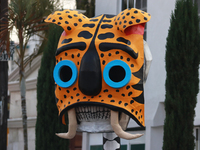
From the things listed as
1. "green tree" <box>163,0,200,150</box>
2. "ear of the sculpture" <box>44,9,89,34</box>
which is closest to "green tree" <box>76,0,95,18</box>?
"green tree" <box>163,0,200,150</box>

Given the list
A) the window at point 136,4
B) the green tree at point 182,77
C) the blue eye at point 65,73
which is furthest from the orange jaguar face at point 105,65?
the window at point 136,4

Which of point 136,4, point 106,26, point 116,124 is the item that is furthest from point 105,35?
point 136,4

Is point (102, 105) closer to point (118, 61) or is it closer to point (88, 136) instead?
point (118, 61)

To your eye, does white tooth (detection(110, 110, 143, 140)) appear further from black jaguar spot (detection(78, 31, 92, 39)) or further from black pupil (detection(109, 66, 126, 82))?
black jaguar spot (detection(78, 31, 92, 39))

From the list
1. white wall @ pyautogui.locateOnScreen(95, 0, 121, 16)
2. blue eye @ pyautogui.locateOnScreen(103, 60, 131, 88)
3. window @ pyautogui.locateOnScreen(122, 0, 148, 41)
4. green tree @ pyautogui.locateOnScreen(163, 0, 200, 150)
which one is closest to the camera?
blue eye @ pyautogui.locateOnScreen(103, 60, 131, 88)

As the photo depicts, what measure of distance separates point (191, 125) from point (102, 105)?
3839mm

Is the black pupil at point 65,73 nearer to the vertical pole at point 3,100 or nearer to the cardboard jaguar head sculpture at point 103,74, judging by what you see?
the cardboard jaguar head sculpture at point 103,74

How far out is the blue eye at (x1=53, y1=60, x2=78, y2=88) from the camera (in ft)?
13.1

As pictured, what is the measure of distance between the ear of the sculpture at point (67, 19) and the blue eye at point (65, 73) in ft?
1.37

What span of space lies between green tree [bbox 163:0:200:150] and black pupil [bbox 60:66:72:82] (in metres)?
3.55

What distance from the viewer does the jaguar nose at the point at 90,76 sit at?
3891 millimetres

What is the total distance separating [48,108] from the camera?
9.24 m

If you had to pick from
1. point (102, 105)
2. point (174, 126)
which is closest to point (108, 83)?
point (102, 105)

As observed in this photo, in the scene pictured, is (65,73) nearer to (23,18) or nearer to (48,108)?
(48,108)
